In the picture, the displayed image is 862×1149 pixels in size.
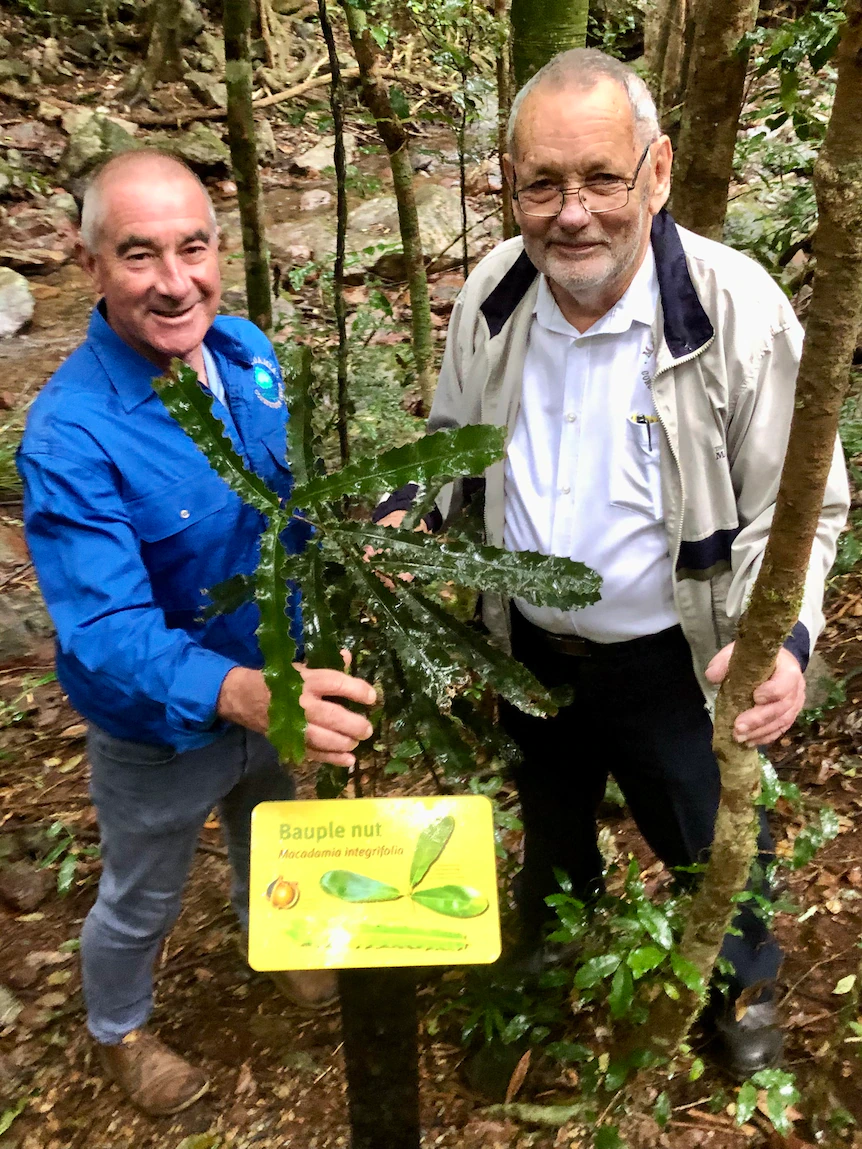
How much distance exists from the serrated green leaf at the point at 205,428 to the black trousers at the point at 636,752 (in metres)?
0.80

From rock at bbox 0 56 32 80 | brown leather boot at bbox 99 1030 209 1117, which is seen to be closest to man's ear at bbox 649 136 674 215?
brown leather boot at bbox 99 1030 209 1117

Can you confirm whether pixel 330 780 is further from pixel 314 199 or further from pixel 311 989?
pixel 314 199

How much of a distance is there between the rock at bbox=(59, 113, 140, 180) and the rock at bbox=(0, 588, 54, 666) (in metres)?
5.35

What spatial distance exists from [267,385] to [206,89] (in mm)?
9184

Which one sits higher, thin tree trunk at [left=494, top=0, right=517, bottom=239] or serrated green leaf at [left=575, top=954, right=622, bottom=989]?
thin tree trunk at [left=494, top=0, right=517, bottom=239]

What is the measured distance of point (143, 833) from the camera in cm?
193

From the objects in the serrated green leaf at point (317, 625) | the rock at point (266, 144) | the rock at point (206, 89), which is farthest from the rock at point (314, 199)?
the serrated green leaf at point (317, 625)

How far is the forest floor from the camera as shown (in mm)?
2023

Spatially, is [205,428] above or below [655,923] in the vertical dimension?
above

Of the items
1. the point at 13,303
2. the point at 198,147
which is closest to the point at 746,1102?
the point at 13,303

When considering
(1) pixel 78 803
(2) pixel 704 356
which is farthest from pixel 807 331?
(1) pixel 78 803

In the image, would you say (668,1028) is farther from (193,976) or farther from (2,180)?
(2,180)

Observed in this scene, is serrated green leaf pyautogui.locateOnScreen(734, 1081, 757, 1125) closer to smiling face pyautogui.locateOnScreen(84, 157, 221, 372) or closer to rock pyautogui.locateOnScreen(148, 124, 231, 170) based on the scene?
smiling face pyautogui.locateOnScreen(84, 157, 221, 372)

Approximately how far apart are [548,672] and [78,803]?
214cm
